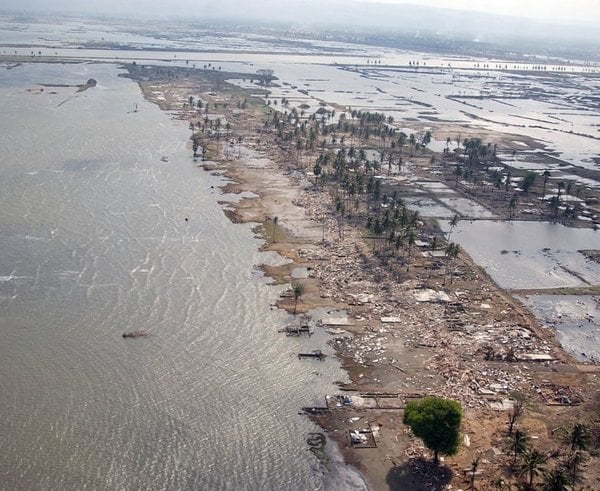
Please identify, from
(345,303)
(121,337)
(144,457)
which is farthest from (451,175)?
(144,457)

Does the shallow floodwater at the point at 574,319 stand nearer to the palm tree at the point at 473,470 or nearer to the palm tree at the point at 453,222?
the palm tree at the point at 453,222

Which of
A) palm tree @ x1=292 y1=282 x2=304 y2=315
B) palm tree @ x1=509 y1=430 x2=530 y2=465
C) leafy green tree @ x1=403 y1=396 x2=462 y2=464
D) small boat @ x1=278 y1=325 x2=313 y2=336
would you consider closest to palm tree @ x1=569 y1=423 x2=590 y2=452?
palm tree @ x1=509 y1=430 x2=530 y2=465

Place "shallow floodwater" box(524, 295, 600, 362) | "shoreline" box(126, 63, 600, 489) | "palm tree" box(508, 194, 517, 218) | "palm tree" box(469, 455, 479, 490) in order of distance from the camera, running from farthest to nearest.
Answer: "palm tree" box(508, 194, 517, 218)
"shallow floodwater" box(524, 295, 600, 362)
"shoreline" box(126, 63, 600, 489)
"palm tree" box(469, 455, 479, 490)

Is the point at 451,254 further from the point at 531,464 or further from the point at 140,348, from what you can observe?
the point at 140,348

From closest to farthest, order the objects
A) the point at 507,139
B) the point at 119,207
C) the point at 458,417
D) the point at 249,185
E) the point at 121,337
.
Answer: the point at 458,417 < the point at 121,337 < the point at 119,207 < the point at 249,185 < the point at 507,139

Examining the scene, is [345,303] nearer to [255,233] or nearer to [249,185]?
[255,233]

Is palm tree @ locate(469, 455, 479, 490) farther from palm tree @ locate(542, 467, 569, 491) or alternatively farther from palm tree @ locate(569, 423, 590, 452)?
palm tree @ locate(569, 423, 590, 452)

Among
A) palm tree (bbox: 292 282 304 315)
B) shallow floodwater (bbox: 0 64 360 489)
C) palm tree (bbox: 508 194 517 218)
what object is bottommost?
shallow floodwater (bbox: 0 64 360 489)
